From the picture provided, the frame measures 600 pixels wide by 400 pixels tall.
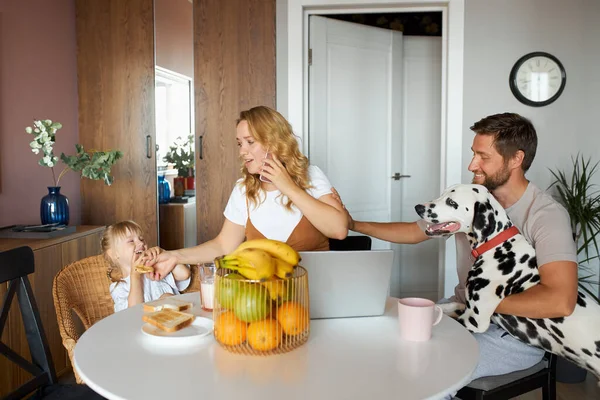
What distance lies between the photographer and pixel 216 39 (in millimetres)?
3896

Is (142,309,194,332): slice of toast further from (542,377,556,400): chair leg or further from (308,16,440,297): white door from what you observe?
(308,16,440,297): white door

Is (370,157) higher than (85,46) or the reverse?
the reverse

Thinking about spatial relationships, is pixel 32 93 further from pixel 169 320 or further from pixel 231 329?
pixel 231 329

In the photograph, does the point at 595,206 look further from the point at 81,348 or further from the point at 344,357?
the point at 81,348

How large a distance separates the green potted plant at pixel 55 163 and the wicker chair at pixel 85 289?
1304mm

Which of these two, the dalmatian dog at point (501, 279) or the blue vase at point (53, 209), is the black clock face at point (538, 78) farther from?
the blue vase at point (53, 209)

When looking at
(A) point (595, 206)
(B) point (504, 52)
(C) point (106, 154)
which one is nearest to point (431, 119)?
(B) point (504, 52)

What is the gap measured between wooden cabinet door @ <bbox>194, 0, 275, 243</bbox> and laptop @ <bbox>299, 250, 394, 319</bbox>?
2502 mm

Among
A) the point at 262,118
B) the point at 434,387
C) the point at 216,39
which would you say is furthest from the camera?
the point at 216,39

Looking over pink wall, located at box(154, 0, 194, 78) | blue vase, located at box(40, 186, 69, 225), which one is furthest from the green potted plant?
pink wall, located at box(154, 0, 194, 78)

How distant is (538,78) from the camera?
3.65m

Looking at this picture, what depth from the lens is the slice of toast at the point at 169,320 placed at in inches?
56.2

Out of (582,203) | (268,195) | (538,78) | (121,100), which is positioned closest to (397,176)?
(538,78)

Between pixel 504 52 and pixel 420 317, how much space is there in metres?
2.78
